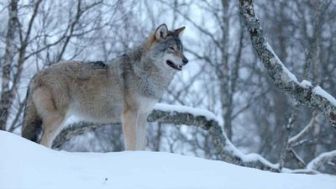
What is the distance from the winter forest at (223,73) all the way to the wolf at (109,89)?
54.0 inches

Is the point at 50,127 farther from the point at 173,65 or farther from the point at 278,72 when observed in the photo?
the point at 278,72

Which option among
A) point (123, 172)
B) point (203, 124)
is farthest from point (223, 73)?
point (123, 172)

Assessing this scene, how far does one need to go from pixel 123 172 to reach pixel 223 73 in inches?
568

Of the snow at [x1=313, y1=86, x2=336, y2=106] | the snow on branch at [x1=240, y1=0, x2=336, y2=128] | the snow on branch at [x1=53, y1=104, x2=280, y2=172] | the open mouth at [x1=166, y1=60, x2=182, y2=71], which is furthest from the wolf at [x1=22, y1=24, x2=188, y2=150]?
the snow at [x1=313, y1=86, x2=336, y2=106]

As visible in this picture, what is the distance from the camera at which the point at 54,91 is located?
9.04 meters

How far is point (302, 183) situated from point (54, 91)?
408cm

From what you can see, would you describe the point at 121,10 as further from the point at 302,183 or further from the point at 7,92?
the point at 302,183

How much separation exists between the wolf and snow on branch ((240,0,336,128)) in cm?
134

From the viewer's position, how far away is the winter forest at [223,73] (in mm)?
11094

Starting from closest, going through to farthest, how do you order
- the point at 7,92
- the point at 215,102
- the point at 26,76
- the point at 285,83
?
the point at 285,83 → the point at 7,92 → the point at 26,76 → the point at 215,102

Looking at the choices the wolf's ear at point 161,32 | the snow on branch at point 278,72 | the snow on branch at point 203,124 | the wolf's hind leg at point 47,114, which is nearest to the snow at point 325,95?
the snow on branch at point 278,72

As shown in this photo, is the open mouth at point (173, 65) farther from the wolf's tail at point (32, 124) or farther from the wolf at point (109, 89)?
the wolf's tail at point (32, 124)

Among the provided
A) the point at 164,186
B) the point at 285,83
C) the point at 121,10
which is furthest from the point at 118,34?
the point at 164,186

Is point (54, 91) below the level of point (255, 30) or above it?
below
